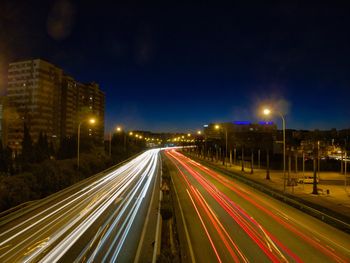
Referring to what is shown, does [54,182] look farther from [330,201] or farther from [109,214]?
[330,201]

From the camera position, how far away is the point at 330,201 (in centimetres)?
2705

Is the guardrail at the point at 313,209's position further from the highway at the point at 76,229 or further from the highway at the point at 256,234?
the highway at the point at 76,229

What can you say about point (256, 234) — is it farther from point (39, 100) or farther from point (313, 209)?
point (39, 100)

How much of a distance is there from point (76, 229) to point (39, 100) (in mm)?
104601

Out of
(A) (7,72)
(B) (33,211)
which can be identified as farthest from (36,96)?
(B) (33,211)

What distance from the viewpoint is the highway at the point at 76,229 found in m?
14.1

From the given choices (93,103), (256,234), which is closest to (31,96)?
(93,103)

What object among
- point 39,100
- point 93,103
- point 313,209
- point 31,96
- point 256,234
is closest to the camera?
point 256,234

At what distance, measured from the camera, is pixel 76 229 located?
18.1 meters

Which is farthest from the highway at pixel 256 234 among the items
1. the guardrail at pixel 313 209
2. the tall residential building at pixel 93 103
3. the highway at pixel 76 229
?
the tall residential building at pixel 93 103

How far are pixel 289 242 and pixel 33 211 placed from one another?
1690cm

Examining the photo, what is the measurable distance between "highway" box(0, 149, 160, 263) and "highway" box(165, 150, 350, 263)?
3.14m

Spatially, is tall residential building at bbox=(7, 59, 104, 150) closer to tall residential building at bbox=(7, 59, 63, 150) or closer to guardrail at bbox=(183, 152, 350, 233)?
tall residential building at bbox=(7, 59, 63, 150)

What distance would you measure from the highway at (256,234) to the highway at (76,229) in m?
3.14
